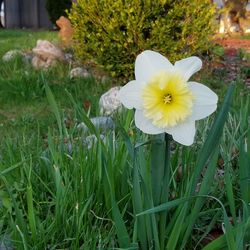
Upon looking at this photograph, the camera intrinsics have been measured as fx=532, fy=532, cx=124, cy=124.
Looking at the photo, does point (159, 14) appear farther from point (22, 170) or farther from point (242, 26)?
→ point (242, 26)

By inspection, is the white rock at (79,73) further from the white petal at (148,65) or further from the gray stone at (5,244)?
the white petal at (148,65)

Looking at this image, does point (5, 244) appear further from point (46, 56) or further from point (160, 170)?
point (46, 56)

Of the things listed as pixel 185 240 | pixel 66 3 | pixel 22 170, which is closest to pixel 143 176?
pixel 185 240

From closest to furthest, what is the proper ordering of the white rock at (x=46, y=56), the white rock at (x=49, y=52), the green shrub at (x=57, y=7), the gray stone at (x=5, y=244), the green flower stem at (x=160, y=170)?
the green flower stem at (x=160, y=170) → the gray stone at (x=5, y=244) → the white rock at (x=46, y=56) → the white rock at (x=49, y=52) → the green shrub at (x=57, y=7)

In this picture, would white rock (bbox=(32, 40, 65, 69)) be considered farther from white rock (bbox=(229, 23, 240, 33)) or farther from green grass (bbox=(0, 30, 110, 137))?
white rock (bbox=(229, 23, 240, 33))

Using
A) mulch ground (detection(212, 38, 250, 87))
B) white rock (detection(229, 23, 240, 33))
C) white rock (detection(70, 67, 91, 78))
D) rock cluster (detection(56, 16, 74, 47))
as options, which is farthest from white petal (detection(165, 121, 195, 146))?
white rock (detection(229, 23, 240, 33))

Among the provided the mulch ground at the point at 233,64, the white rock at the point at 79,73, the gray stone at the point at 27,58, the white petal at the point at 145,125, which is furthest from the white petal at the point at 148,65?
the gray stone at the point at 27,58
